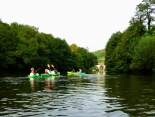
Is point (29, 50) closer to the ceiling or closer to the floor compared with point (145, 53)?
closer to the ceiling

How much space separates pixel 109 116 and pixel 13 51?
255 ft

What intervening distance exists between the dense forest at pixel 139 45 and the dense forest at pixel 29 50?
28.0 m

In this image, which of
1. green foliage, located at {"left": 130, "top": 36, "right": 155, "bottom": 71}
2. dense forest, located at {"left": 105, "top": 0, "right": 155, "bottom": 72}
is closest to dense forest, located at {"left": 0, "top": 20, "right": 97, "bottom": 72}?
dense forest, located at {"left": 105, "top": 0, "right": 155, "bottom": 72}

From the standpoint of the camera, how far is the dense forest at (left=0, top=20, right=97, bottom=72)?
83.7 m

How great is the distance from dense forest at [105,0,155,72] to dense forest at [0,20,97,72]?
28010 millimetres

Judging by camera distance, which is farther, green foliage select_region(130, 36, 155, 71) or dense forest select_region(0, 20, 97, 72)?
dense forest select_region(0, 20, 97, 72)

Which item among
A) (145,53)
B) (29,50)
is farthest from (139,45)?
(29,50)

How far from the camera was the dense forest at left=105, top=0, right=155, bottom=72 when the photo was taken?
75.4m

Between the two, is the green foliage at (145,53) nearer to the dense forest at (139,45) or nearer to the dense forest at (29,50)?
the dense forest at (139,45)

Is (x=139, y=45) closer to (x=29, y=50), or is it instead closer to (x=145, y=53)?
(x=145, y=53)

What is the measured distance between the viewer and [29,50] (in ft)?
298

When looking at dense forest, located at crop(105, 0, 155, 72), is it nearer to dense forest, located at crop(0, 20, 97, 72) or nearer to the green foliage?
the green foliage

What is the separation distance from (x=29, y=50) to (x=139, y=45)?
1414 inches

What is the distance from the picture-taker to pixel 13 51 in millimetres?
87062
